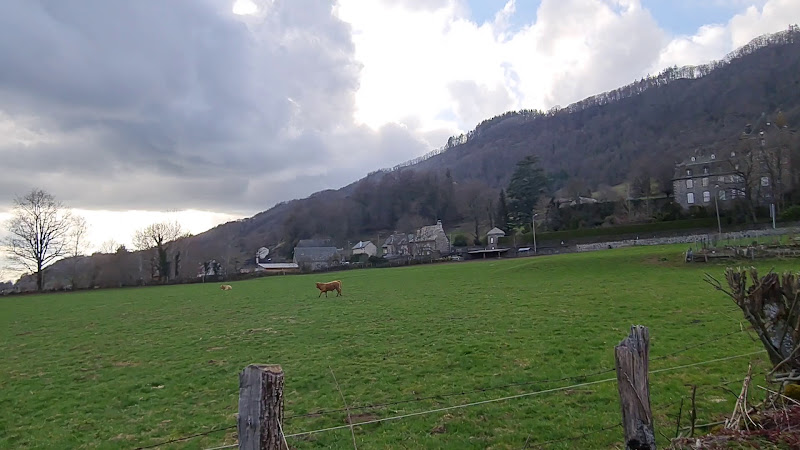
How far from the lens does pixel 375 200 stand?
145 meters

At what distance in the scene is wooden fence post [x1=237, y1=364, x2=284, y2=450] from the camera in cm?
284

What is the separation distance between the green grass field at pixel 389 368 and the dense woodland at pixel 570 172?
58.8 meters

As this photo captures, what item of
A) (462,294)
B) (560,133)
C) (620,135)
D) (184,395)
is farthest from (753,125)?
(184,395)

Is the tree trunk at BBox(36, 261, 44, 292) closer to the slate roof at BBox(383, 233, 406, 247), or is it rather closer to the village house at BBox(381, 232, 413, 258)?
the village house at BBox(381, 232, 413, 258)

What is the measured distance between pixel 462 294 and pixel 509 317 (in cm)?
833

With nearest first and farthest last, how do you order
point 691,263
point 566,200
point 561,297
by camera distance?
point 561,297 → point 691,263 → point 566,200

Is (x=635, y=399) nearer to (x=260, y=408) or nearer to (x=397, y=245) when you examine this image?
(x=260, y=408)

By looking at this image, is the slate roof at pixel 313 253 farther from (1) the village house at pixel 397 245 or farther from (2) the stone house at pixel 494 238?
(2) the stone house at pixel 494 238

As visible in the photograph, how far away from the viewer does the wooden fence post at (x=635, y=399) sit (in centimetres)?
361

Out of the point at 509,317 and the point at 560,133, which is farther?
the point at 560,133

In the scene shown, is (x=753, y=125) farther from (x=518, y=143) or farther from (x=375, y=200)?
(x=375, y=200)

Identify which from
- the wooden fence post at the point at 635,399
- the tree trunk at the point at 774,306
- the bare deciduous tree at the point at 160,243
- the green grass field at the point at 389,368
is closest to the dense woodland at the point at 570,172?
the bare deciduous tree at the point at 160,243

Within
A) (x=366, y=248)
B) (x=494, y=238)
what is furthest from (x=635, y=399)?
(x=366, y=248)

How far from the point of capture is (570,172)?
5177 inches
